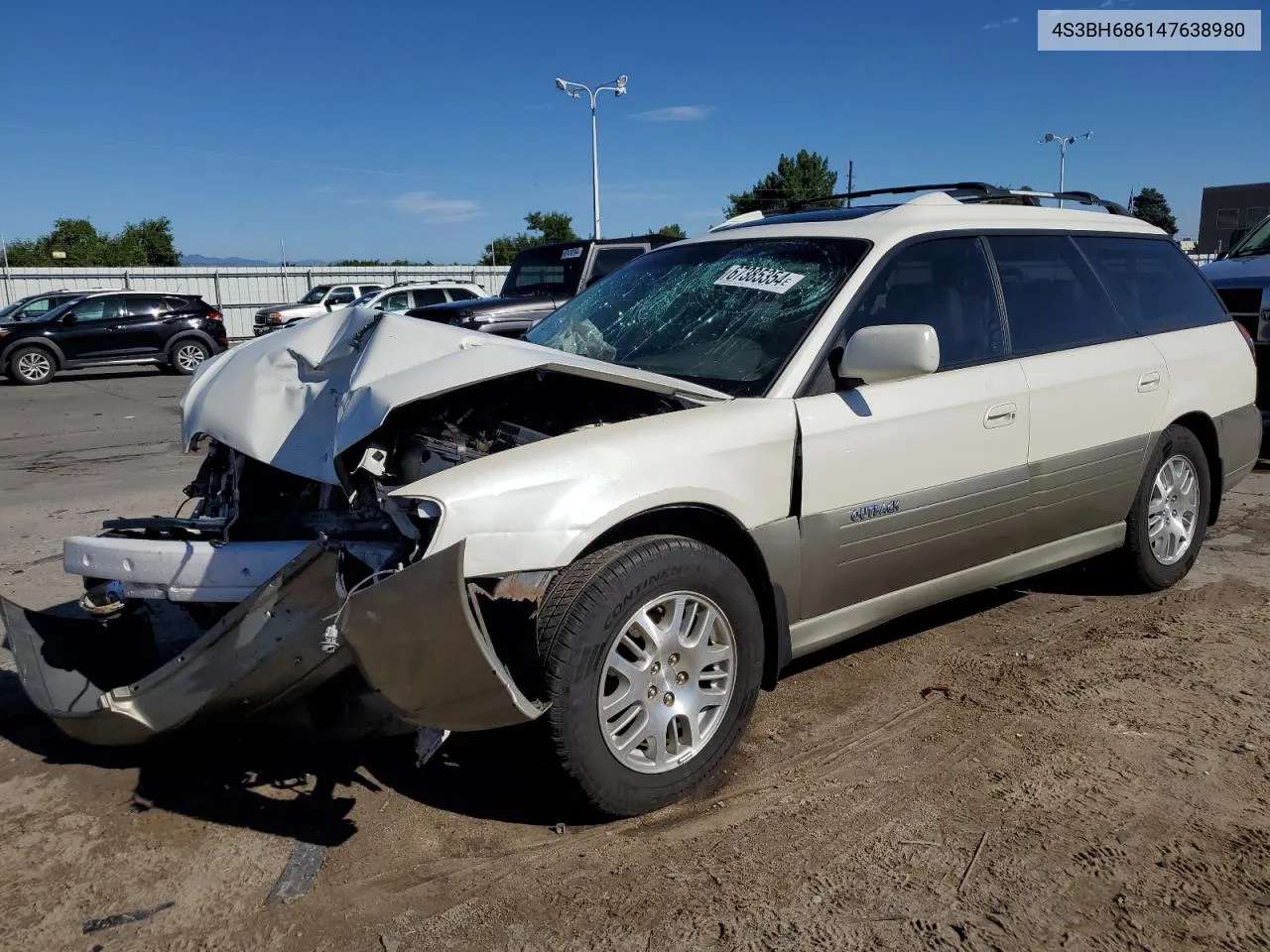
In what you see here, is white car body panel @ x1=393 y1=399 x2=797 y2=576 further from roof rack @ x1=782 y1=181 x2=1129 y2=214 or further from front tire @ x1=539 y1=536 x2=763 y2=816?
roof rack @ x1=782 y1=181 x2=1129 y2=214

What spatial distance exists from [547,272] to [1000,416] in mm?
10946

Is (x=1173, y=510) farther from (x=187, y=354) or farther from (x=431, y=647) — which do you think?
(x=187, y=354)

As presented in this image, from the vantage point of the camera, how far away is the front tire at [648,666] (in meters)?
2.66

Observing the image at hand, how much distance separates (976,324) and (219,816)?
3.19 m

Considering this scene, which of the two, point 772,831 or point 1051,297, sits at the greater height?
point 1051,297

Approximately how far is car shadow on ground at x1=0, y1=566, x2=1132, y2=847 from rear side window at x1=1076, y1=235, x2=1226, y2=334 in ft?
10.9

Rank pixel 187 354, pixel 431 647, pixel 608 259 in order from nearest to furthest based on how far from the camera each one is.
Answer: pixel 431 647
pixel 608 259
pixel 187 354

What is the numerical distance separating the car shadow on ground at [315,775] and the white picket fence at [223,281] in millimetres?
30497

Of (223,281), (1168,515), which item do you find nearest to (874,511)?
(1168,515)

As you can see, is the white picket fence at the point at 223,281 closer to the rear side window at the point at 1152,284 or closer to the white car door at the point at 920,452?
the rear side window at the point at 1152,284

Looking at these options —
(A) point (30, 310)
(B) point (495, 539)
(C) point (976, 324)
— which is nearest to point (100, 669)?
(B) point (495, 539)

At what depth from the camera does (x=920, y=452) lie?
3551 mm

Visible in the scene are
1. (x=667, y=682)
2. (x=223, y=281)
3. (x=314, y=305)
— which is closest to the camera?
(x=667, y=682)

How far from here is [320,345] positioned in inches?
137
